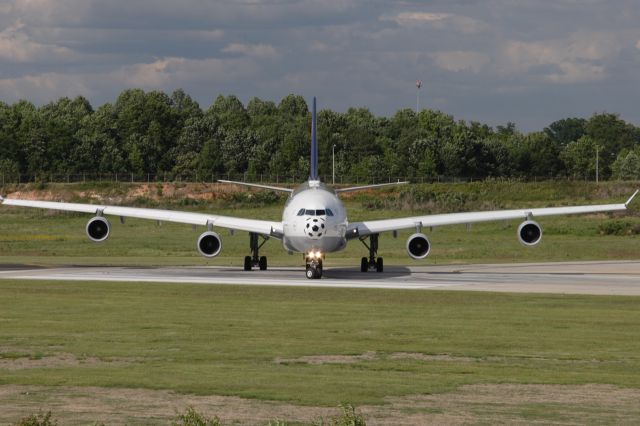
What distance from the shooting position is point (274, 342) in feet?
96.9

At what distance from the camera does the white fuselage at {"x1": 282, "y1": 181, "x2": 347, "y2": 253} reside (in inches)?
2028

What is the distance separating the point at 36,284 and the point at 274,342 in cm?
2145

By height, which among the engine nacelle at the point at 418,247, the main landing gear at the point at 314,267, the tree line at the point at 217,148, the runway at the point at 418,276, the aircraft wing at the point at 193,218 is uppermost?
the tree line at the point at 217,148

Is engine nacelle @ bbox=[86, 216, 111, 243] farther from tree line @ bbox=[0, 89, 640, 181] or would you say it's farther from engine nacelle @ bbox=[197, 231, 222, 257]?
tree line @ bbox=[0, 89, 640, 181]

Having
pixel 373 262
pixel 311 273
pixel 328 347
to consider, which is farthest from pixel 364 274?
pixel 328 347

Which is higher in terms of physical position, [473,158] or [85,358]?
[473,158]

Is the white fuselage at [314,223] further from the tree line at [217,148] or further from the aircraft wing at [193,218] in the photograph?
the tree line at [217,148]

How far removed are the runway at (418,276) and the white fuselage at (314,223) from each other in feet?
5.17

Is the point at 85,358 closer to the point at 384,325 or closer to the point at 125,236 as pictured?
the point at 384,325

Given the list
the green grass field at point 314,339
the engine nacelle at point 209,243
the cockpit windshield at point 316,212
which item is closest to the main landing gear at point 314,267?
the cockpit windshield at point 316,212

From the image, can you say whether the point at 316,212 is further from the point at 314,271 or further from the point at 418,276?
the point at 418,276

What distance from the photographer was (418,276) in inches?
2175

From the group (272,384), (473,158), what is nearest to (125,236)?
(272,384)

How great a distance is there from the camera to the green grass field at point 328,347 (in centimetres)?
2170
